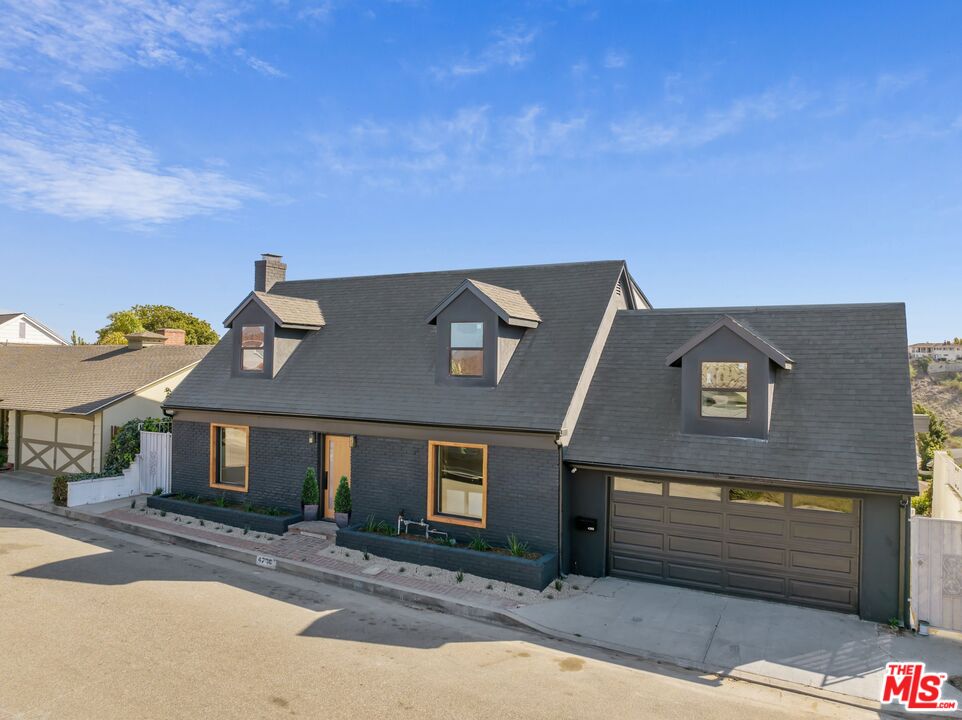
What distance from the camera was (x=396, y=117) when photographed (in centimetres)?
1888

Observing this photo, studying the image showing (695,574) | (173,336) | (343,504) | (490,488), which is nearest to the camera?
(695,574)

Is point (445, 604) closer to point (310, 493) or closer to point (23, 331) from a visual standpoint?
point (310, 493)

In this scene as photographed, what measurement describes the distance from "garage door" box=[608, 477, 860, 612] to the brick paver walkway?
9.98 feet

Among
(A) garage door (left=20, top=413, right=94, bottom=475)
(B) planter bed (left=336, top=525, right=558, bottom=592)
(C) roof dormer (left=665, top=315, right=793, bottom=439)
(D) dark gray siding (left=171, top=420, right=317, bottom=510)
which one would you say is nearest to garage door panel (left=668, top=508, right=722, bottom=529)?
(C) roof dormer (left=665, top=315, right=793, bottom=439)

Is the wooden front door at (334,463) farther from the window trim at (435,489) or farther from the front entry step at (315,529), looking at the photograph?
the window trim at (435,489)

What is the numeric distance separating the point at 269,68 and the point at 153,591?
12.7 m

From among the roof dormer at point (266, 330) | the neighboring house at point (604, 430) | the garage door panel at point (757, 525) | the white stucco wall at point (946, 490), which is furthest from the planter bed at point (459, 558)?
the white stucco wall at point (946, 490)

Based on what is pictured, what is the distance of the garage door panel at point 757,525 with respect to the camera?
11.3 m

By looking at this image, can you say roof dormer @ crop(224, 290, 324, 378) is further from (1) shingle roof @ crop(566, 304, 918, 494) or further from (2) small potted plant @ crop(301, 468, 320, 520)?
(1) shingle roof @ crop(566, 304, 918, 494)

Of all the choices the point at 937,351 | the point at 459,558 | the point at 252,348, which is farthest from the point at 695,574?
the point at 937,351

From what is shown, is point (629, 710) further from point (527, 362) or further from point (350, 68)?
point (350, 68)

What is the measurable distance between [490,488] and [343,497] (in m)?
3.96

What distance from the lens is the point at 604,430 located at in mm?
12891

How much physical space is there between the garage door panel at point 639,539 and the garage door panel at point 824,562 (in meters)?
2.41
